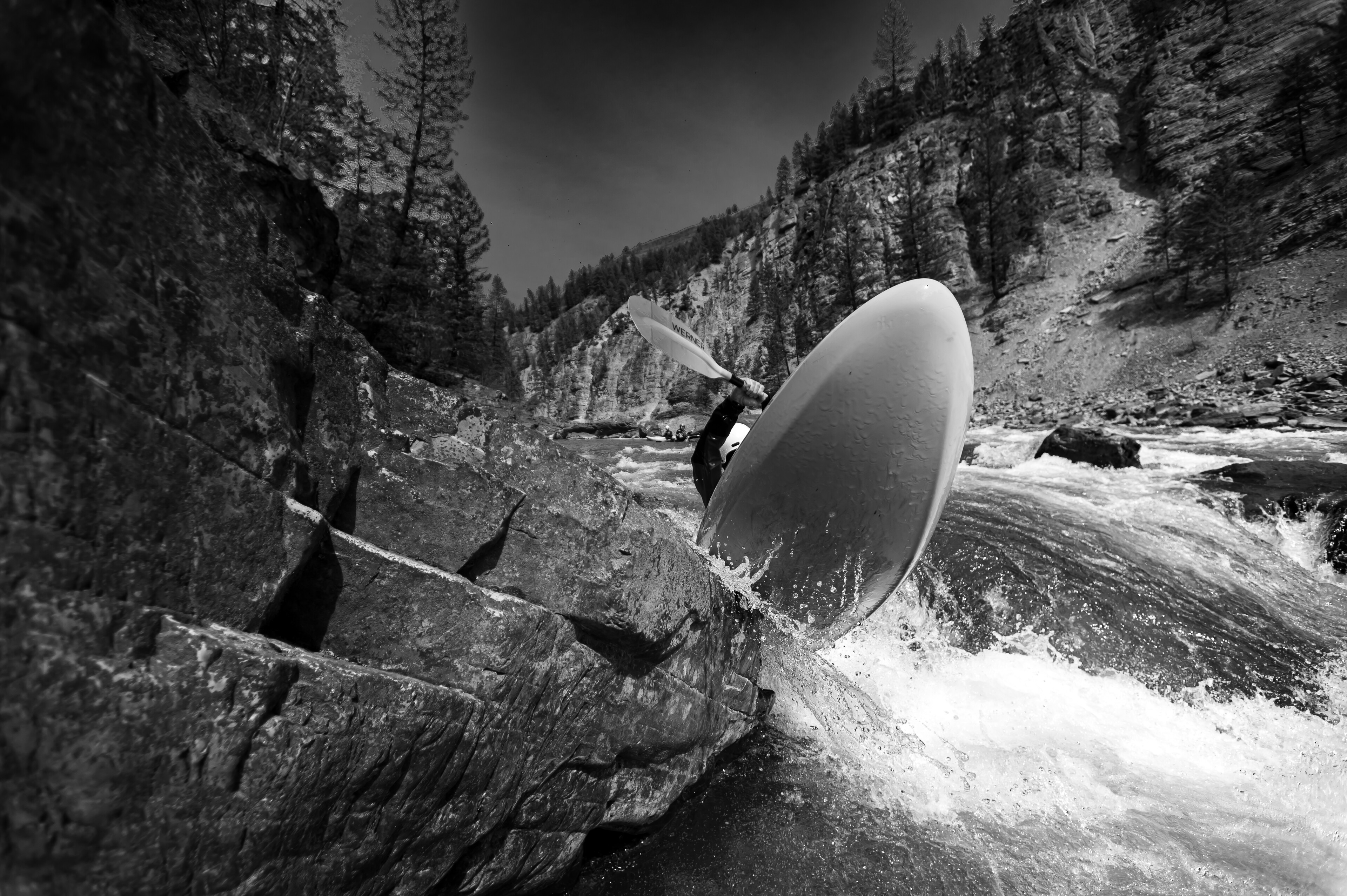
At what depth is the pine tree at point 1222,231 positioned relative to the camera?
20.8 m

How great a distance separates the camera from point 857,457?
327 centimetres

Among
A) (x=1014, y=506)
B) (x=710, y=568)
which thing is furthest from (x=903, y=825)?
(x=1014, y=506)

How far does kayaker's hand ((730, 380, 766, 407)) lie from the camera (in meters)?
4.24

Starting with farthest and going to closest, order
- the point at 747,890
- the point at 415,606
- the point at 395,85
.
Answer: the point at 395,85, the point at 747,890, the point at 415,606

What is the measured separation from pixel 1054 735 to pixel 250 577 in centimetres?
396

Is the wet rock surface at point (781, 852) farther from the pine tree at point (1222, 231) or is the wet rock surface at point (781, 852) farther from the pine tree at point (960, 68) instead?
the pine tree at point (960, 68)

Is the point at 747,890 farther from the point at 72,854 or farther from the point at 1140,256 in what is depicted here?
the point at 1140,256

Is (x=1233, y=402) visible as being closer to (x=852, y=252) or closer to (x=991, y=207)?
(x=991, y=207)

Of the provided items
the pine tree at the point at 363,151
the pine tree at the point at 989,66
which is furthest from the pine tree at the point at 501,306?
the pine tree at the point at 989,66

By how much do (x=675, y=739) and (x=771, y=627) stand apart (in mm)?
1085

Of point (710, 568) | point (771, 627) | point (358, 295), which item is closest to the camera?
point (710, 568)

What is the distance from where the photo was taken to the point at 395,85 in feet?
50.0

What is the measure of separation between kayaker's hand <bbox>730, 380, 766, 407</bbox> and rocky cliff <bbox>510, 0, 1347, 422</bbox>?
18.2 m

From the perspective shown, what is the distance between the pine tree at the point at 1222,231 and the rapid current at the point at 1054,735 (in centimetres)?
2253
